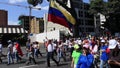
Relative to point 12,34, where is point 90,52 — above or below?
above

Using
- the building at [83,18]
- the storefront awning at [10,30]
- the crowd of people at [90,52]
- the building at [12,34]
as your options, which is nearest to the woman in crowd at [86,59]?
the crowd of people at [90,52]

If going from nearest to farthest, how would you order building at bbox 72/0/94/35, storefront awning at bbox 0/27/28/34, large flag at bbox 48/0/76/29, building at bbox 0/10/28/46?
1. large flag at bbox 48/0/76/29
2. building at bbox 0/10/28/46
3. storefront awning at bbox 0/27/28/34
4. building at bbox 72/0/94/35

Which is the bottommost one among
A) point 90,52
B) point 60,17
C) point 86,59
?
point 90,52

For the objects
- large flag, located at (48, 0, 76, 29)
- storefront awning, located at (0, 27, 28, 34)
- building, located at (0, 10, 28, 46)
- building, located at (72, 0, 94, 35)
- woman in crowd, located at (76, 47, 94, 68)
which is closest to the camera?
woman in crowd, located at (76, 47, 94, 68)

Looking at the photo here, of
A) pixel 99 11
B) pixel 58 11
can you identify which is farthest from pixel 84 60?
pixel 99 11

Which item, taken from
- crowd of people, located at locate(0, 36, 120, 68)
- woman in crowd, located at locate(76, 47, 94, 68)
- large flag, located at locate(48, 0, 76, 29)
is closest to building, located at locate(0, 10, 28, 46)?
crowd of people, located at locate(0, 36, 120, 68)

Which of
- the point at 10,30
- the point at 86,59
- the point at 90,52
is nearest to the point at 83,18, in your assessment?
the point at 10,30

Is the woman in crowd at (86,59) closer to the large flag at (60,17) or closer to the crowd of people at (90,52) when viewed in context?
the crowd of people at (90,52)

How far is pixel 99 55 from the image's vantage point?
1736cm

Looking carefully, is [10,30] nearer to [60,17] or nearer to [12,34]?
[12,34]

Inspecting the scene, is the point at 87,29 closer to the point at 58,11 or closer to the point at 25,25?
the point at 25,25

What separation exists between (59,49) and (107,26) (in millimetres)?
50021

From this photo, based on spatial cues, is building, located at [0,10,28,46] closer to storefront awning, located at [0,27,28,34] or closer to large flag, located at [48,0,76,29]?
storefront awning, located at [0,27,28,34]

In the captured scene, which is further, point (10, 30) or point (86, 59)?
point (10, 30)
